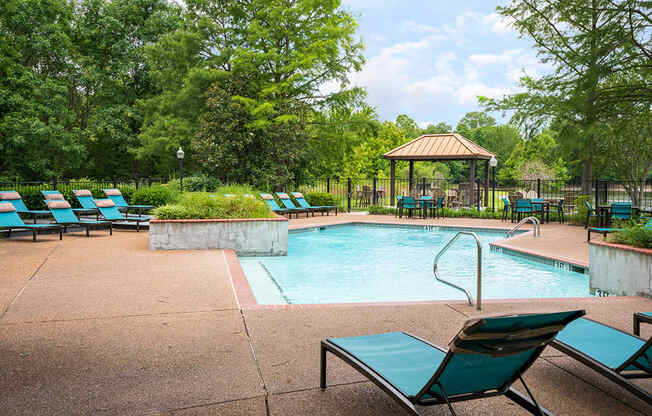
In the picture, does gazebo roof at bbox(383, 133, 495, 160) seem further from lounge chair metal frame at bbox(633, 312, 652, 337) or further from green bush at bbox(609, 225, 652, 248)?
lounge chair metal frame at bbox(633, 312, 652, 337)

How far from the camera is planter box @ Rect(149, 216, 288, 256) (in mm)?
9336

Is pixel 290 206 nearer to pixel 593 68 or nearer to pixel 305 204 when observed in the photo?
pixel 305 204

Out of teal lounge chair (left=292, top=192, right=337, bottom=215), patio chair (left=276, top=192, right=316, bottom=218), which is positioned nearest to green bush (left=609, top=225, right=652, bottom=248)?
patio chair (left=276, top=192, right=316, bottom=218)

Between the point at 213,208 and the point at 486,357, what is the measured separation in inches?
344

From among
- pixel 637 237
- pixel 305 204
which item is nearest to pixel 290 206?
pixel 305 204

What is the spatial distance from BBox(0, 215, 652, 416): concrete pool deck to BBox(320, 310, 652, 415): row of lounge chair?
307 millimetres

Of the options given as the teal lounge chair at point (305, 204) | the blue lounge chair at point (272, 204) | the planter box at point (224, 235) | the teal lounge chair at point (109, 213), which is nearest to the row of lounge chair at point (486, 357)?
the planter box at point (224, 235)

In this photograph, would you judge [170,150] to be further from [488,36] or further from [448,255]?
[488,36]

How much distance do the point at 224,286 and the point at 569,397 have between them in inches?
165

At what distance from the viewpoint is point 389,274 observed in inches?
362

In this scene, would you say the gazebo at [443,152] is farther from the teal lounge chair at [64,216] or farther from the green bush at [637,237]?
the green bush at [637,237]

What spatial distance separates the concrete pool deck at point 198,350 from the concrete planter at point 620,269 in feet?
1.26

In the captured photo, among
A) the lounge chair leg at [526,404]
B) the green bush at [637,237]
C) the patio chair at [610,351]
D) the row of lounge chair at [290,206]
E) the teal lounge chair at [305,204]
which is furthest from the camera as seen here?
the teal lounge chair at [305,204]

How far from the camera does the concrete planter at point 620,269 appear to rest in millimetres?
5723
